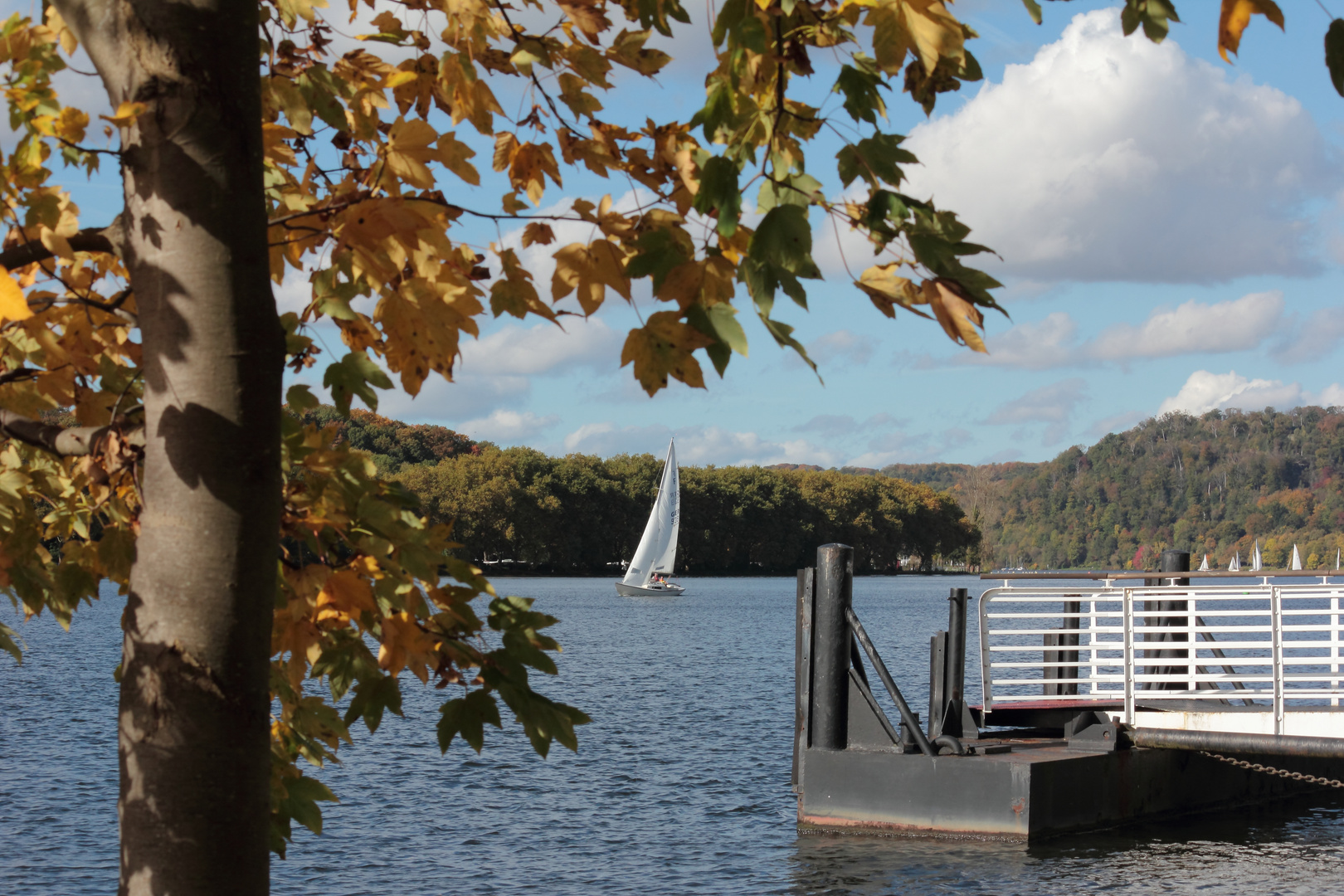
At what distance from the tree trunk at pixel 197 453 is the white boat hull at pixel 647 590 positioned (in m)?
86.3

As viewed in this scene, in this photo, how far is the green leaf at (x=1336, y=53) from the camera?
6.52ft

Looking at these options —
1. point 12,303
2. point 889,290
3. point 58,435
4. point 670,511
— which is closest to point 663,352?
point 889,290

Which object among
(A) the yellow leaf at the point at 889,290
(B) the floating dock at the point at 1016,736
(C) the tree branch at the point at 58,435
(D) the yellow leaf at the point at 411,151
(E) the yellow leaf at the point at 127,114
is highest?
(D) the yellow leaf at the point at 411,151

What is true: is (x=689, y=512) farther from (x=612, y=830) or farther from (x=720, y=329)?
(x=720, y=329)

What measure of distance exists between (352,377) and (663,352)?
713 millimetres

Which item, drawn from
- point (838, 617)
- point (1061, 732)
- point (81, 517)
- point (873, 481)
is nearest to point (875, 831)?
point (838, 617)

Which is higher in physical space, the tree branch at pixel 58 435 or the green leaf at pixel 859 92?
the green leaf at pixel 859 92

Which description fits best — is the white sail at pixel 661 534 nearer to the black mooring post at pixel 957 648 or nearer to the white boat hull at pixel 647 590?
the white boat hull at pixel 647 590

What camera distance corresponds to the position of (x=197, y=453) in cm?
222

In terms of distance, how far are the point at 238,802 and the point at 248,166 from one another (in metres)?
1.12

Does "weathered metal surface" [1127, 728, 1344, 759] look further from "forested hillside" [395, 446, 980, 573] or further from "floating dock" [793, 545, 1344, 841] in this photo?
"forested hillside" [395, 446, 980, 573]

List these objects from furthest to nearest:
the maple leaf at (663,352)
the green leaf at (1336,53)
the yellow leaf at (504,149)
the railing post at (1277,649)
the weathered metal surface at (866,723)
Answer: the weathered metal surface at (866,723) → the railing post at (1277,649) → the yellow leaf at (504,149) → the maple leaf at (663,352) → the green leaf at (1336,53)

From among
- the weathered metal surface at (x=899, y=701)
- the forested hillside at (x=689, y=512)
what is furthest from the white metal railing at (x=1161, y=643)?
→ the forested hillside at (x=689, y=512)

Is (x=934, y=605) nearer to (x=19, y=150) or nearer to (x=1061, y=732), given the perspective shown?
(x=1061, y=732)
